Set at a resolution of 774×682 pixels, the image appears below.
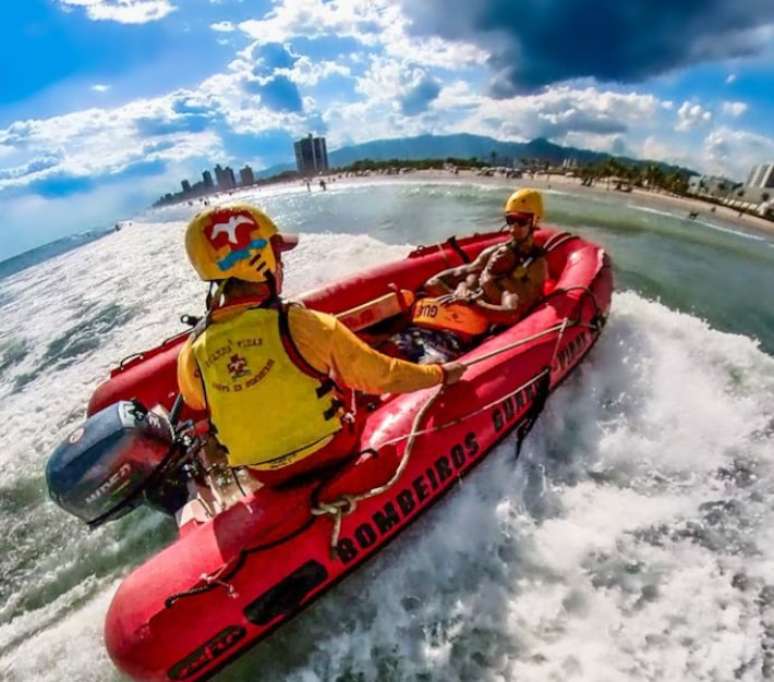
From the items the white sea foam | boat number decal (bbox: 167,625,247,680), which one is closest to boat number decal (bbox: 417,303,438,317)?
boat number decal (bbox: 167,625,247,680)

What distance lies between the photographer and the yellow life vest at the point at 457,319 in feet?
13.9

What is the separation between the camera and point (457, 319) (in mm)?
4246

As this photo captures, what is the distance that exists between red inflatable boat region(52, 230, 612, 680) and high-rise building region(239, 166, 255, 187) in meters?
136

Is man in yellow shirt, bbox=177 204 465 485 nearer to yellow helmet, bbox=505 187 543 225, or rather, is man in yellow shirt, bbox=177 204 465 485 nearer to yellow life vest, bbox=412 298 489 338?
yellow life vest, bbox=412 298 489 338

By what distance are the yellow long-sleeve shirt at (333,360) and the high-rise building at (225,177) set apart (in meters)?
148

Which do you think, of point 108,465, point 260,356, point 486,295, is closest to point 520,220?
point 486,295

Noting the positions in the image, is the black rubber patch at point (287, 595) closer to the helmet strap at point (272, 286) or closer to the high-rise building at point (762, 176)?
the helmet strap at point (272, 286)

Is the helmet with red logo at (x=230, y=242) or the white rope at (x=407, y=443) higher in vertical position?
the helmet with red logo at (x=230, y=242)

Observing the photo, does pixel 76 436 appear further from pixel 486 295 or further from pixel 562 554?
pixel 486 295

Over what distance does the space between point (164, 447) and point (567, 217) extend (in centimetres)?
2255

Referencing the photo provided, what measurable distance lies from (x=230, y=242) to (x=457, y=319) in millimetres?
2838

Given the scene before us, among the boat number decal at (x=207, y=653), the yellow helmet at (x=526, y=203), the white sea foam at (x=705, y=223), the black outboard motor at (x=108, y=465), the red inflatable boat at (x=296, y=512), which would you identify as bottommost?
the white sea foam at (x=705, y=223)

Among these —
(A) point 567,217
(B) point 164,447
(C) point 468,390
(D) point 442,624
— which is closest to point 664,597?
(D) point 442,624

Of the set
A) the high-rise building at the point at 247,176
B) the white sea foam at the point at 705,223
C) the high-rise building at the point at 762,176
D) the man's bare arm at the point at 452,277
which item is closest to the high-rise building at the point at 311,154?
the high-rise building at the point at 247,176
